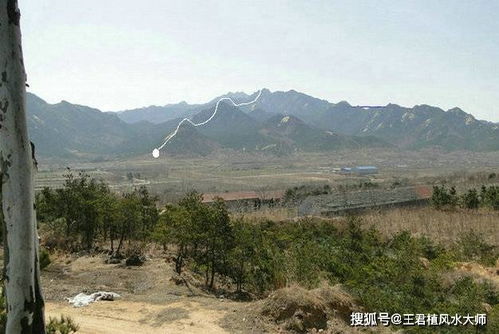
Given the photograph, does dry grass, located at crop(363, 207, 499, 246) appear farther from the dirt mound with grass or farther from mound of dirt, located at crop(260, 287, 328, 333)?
mound of dirt, located at crop(260, 287, 328, 333)

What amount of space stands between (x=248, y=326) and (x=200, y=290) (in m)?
4.36

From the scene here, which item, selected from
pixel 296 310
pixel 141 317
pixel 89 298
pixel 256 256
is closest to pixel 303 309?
pixel 296 310

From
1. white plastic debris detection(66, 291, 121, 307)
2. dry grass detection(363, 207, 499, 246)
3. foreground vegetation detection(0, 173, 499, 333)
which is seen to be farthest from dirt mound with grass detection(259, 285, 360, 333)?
dry grass detection(363, 207, 499, 246)

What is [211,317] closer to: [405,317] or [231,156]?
[405,317]

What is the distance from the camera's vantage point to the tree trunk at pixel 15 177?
9.21 feet

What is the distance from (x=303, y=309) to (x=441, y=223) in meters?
26.9

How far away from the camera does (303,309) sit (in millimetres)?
9469

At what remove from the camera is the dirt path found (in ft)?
29.3

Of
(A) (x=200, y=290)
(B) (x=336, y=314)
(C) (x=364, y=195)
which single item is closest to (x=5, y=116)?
(B) (x=336, y=314)

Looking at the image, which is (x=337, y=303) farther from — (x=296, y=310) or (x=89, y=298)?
(x=89, y=298)

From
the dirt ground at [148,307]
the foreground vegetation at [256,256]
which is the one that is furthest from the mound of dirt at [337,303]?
the foreground vegetation at [256,256]

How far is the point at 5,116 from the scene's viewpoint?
282 cm

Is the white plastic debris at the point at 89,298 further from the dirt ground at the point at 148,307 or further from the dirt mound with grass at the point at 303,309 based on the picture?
the dirt mound with grass at the point at 303,309

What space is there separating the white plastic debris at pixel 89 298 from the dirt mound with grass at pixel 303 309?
13.1 feet
